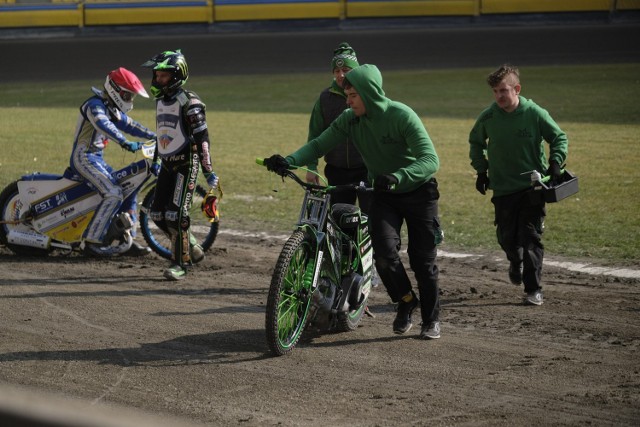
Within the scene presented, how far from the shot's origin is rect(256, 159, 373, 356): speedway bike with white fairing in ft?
21.0

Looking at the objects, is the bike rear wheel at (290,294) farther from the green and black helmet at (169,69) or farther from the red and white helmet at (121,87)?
the red and white helmet at (121,87)

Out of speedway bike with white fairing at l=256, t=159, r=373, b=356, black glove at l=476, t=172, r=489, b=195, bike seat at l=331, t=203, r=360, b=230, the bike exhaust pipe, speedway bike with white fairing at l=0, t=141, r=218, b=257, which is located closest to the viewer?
speedway bike with white fairing at l=256, t=159, r=373, b=356

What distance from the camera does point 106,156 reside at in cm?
1639

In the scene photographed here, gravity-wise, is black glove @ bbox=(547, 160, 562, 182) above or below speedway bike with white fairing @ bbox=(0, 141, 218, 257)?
above

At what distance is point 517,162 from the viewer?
7.98m

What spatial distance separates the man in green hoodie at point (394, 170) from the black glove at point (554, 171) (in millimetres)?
1301

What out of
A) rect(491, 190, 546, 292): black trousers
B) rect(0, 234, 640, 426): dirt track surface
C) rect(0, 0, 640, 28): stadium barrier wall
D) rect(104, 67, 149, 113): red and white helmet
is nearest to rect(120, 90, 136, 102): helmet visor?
rect(104, 67, 149, 113): red and white helmet

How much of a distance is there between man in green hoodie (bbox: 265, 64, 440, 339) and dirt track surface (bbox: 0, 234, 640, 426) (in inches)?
13.8

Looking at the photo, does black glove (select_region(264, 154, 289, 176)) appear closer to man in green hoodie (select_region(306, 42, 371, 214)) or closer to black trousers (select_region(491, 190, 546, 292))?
man in green hoodie (select_region(306, 42, 371, 214))

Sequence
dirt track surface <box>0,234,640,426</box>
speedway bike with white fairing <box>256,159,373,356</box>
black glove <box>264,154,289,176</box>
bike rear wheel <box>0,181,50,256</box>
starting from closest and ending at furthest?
dirt track surface <box>0,234,640,426</box> < speedway bike with white fairing <box>256,159,373,356</box> < black glove <box>264,154,289,176</box> < bike rear wheel <box>0,181,50,256</box>

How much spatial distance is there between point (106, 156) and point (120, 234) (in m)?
6.81

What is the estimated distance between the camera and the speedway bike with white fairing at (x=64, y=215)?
9.82 metres

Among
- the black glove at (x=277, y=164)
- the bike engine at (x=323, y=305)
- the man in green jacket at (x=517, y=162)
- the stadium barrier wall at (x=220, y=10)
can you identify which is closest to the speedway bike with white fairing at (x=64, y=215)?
the man in green jacket at (x=517, y=162)

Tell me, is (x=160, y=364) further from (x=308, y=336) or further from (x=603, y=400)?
(x=603, y=400)
